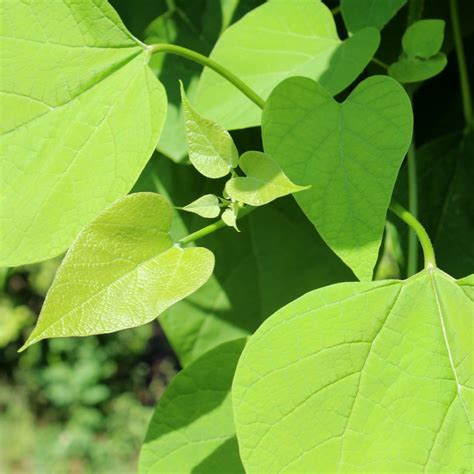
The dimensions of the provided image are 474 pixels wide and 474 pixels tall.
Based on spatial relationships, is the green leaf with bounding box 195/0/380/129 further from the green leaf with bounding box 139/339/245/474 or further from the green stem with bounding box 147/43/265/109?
the green leaf with bounding box 139/339/245/474

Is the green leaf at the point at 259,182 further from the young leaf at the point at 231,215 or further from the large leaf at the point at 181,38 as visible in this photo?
the large leaf at the point at 181,38

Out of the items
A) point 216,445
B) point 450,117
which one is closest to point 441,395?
point 216,445

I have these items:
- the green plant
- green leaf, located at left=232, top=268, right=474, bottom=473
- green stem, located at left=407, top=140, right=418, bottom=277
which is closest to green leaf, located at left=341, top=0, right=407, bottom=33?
the green plant

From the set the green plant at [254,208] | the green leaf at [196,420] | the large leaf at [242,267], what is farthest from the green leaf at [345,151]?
the large leaf at [242,267]

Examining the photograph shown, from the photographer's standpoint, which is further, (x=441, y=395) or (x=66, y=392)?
(x=66, y=392)

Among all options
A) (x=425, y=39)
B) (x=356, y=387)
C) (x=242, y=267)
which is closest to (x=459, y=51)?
(x=425, y=39)

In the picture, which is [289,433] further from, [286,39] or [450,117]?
[450,117]

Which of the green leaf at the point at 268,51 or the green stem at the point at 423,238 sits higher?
the green leaf at the point at 268,51
